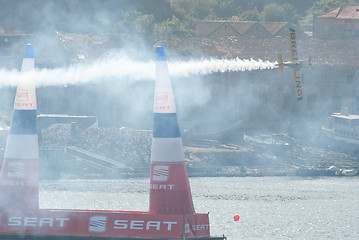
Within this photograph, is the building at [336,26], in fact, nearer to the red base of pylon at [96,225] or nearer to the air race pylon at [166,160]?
the air race pylon at [166,160]

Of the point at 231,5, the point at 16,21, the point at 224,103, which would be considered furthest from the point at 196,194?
the point at 231,5

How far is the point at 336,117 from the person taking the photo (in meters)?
69.1

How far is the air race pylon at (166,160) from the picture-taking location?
1770cm

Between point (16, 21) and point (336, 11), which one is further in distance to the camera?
point (336, 11)

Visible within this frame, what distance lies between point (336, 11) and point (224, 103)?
3035 cm

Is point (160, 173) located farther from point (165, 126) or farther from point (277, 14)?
point (277, 14)

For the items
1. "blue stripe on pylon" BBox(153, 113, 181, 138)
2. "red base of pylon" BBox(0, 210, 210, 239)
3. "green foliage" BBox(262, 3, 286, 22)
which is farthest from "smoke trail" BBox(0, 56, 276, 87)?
"green foliage" BBox(262, 3, 286, 22)

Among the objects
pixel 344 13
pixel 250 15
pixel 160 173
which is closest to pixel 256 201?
pixel 160 173

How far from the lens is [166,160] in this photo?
17766 millimetres

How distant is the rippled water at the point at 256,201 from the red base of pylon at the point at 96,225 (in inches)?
647

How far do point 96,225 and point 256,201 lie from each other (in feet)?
105

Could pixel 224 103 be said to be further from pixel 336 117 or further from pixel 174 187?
pixel 174 187

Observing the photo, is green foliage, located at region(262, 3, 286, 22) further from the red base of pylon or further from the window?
the red base of pylon

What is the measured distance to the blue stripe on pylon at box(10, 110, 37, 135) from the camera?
59.5 ft
